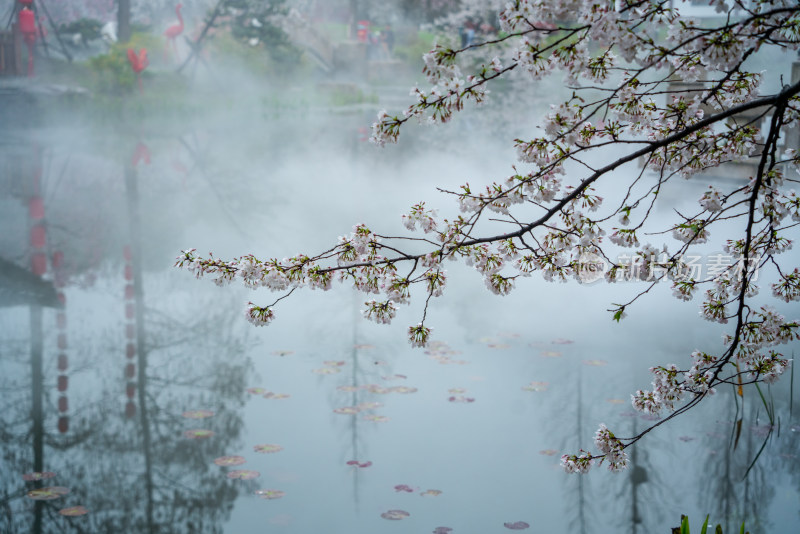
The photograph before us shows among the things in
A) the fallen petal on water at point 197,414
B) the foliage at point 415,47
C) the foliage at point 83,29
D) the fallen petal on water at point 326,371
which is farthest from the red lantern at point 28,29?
the fallen petal on water at point 197,414

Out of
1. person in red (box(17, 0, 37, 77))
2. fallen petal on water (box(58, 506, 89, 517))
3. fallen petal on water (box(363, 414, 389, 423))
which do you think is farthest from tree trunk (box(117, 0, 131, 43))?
fallen petal on water (box(58, 506, 89, 517))

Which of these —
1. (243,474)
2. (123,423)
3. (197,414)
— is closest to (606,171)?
(243,474)

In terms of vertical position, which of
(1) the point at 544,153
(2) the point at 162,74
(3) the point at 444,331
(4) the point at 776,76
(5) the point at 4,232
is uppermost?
(2) the point at 162,74

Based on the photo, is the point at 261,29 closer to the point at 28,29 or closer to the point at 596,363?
the point at 28,29

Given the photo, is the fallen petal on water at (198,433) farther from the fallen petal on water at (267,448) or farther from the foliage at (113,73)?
the foliage at (113,73)

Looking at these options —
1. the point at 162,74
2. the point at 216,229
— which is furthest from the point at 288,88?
the point at 216,229

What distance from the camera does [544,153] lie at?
2.71 meters

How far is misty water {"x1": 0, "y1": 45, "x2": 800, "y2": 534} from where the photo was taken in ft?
12.8

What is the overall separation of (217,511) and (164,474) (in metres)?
0.48

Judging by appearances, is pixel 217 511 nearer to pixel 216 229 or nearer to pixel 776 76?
pixel 216 229

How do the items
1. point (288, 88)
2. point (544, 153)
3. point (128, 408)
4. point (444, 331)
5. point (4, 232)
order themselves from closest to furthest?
point (544, 153)
point (128, 408)
point (444, 331)
point (4, 232)
point (288, 88)

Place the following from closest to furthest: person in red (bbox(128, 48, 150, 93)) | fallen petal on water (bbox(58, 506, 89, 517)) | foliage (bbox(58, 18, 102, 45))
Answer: fallen petal on water (bbox(58, 506, 89, 517))
person in red (bbox(128, 48, 150, 93))
foliage (bbox(58, 18, 102, 45))

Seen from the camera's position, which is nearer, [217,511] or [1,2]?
[217,511]

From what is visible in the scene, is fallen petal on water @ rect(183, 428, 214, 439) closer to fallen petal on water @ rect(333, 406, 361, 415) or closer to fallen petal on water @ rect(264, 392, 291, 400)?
fallen petal on water @ rect(264, 392, 291, 400)
